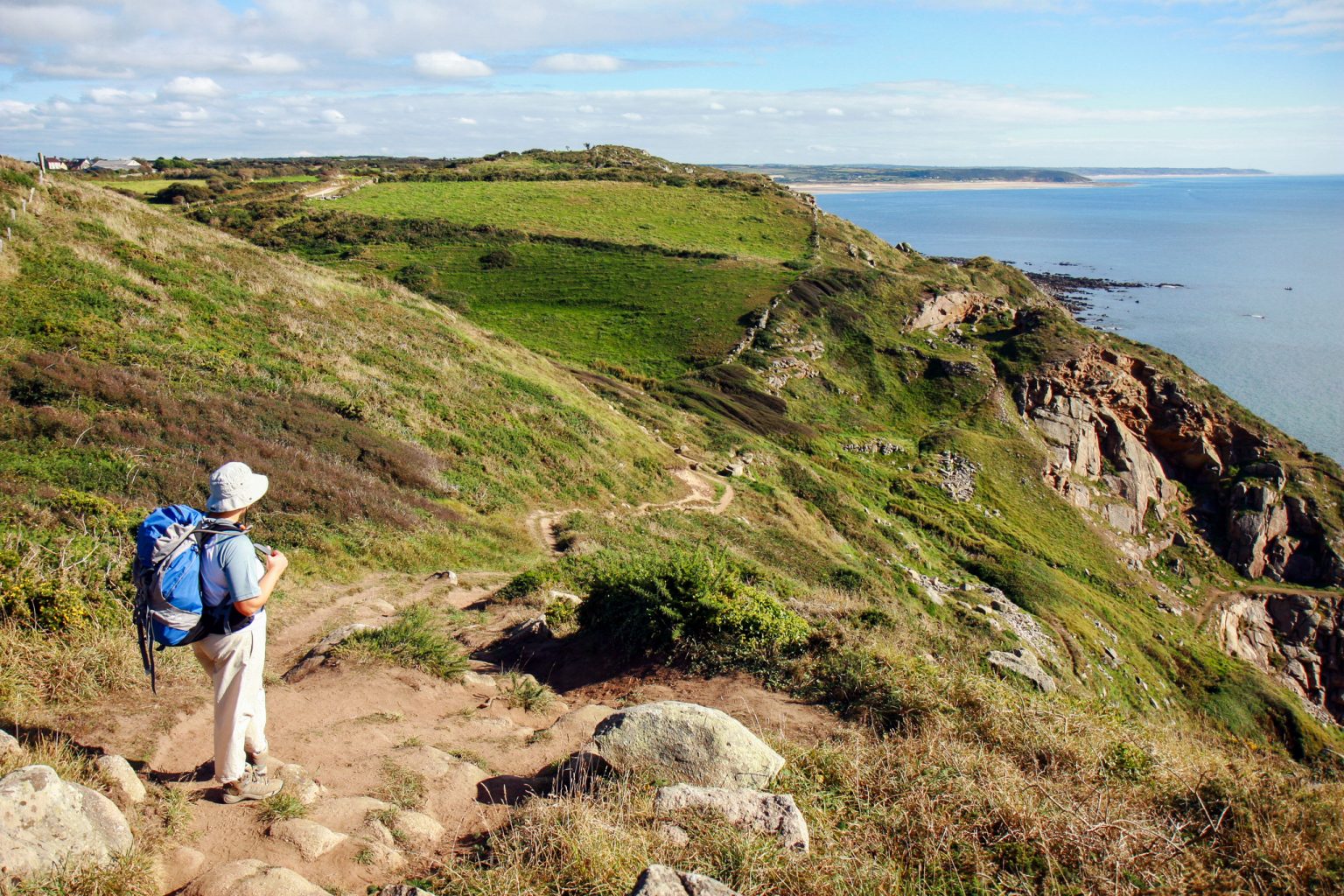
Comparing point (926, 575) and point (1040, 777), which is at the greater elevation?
point (1040, 777)

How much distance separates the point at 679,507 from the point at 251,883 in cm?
1944

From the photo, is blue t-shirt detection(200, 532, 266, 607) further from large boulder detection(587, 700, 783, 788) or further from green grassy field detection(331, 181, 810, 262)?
green grassy field detection(331, 181, 810, 262)

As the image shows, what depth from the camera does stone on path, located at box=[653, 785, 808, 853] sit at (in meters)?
4.82

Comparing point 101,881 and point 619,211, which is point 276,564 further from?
point 619,211

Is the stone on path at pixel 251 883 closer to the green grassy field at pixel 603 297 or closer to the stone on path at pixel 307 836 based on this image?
the stone on path at pixel 307 836

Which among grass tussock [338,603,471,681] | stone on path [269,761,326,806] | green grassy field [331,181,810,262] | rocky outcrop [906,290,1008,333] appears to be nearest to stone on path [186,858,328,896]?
stone on path [269,761,326,806]

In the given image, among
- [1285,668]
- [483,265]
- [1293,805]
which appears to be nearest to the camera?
[1293,805]

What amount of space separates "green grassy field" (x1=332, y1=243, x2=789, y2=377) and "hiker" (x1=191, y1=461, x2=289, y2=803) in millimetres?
34724

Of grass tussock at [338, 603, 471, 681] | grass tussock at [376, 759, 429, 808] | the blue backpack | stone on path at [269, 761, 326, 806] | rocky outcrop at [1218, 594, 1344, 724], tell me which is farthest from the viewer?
rocky outcrop at [1218, 594, 1344, 724]

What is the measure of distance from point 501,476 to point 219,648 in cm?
1460

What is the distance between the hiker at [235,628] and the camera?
486cm

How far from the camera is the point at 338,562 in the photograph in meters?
12.2

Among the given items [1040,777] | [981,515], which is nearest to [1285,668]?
[981,515]

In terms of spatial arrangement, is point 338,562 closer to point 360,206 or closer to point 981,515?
point 981,515
